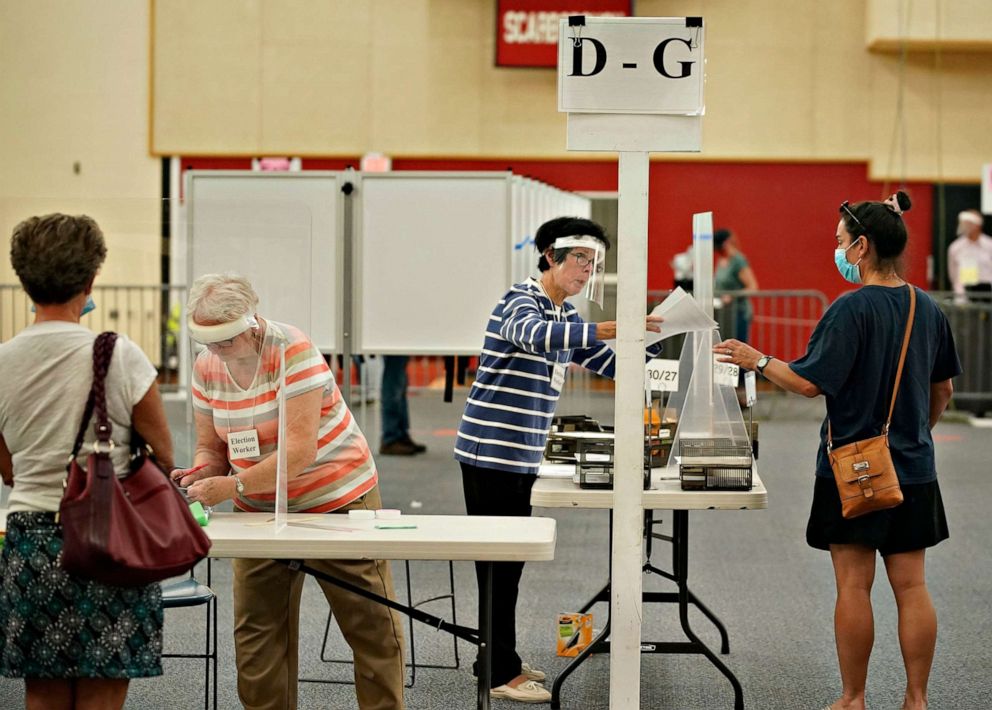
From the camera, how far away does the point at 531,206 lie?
631 centimetres

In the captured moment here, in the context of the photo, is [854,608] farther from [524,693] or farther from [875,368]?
[524,693]

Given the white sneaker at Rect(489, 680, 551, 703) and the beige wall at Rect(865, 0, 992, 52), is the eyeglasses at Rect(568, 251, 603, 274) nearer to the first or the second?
the white sneaker at Rect(489, 680, 551, 703)

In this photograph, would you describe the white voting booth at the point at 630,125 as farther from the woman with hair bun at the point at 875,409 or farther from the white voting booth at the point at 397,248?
the white voting booth at the point at 397,248

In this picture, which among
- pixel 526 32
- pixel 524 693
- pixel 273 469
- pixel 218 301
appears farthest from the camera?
pixel 526 32

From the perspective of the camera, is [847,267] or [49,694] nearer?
[49,694]

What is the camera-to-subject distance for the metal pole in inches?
110

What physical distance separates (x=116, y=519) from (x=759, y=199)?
11767mm

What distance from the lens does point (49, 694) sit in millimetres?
2504

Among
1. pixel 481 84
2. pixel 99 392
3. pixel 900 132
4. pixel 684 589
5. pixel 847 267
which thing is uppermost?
pixel 481 84

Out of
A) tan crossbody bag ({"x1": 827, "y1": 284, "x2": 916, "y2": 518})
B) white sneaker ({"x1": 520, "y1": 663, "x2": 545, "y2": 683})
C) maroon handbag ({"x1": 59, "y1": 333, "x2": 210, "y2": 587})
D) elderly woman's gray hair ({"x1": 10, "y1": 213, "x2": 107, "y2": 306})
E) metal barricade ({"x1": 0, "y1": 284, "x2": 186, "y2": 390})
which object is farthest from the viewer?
metal barricade ({"x1": 0, "y1": 284, "x2": 186, "y2": 390})

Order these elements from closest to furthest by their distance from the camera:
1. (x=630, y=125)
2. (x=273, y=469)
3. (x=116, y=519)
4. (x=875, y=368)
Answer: (x=116, y=519) < (x=630, y=125) < (x=273, y=469) < (x=875, y=368)

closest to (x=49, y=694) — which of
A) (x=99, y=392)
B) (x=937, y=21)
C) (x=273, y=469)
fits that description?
(x=99, y=392)

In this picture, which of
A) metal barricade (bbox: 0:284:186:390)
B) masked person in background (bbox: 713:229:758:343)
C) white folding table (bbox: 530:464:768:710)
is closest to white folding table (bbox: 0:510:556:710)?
white folding table (bbox: 530:464:768:710)

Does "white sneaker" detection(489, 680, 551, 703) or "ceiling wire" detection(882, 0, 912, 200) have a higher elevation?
"ceiling wire" detection(882, 0, 912, 200)
